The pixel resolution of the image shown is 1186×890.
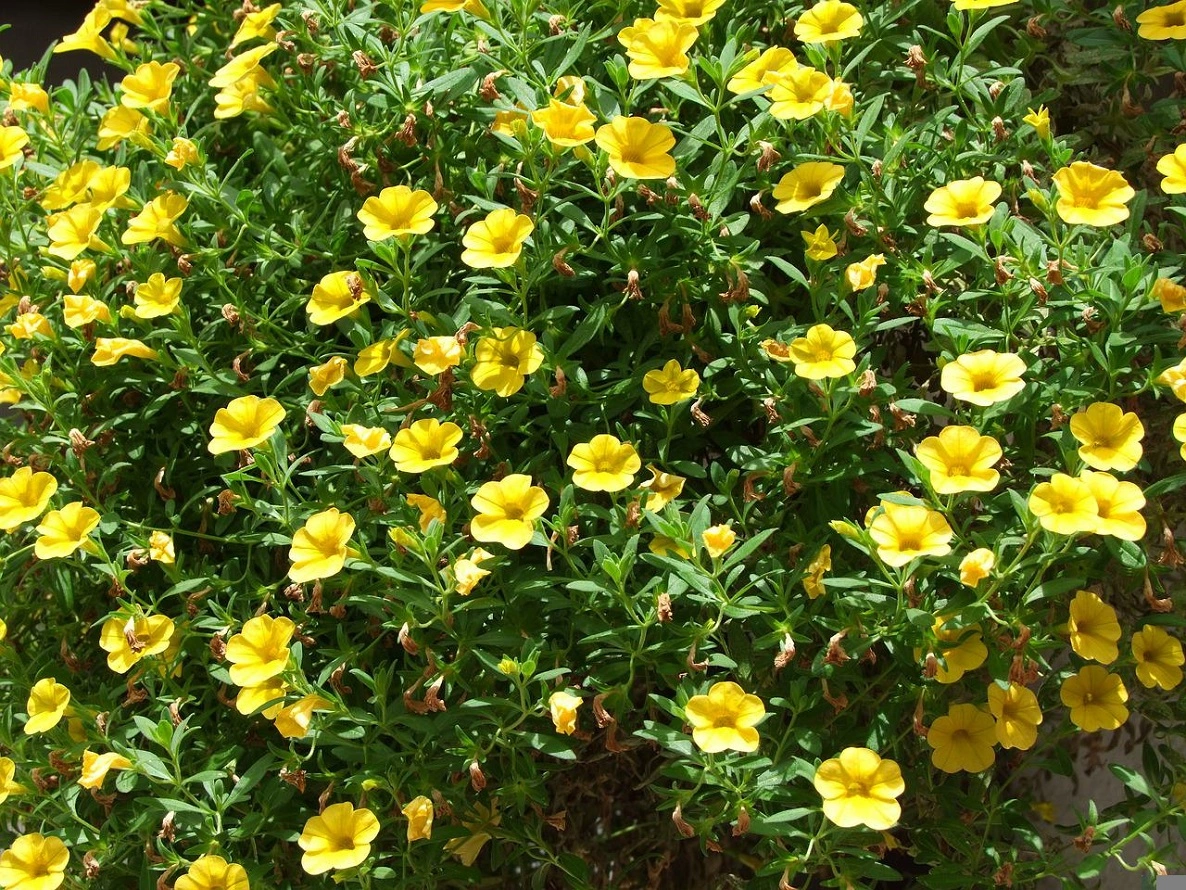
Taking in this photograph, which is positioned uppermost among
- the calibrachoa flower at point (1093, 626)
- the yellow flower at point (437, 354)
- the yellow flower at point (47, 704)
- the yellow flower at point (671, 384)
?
the yellow flower at point (437, 354)

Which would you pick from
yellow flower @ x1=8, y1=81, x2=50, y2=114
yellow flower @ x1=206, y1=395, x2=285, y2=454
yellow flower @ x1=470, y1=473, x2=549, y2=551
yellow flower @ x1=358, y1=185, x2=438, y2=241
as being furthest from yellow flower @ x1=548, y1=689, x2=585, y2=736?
yellow flower @ x1=8, y1=81, x2=50, y2=114

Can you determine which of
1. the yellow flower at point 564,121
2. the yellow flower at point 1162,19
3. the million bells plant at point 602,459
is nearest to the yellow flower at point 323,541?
the million bells plant at point 602,459

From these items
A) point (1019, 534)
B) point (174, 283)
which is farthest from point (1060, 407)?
point (174, 283)

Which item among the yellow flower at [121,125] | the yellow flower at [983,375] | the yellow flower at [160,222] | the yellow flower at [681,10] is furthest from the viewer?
the yellow flower at [121,125]

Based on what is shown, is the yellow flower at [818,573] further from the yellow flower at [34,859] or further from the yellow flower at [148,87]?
the yellow flower at [148,87]

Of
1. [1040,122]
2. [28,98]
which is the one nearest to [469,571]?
[1040,122]

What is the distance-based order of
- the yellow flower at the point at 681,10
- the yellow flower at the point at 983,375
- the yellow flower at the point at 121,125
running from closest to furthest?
1. the yellow flower at the point at 983,375
2. the yellow flower at the point at 681,10
3. the yellow flower at the point at 121,125
